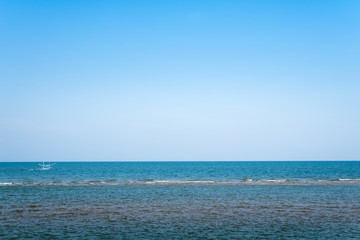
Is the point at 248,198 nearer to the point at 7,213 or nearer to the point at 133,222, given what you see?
the point at 133,222

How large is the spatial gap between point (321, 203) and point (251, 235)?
1439cm

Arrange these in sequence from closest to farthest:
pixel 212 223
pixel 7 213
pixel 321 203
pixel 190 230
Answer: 1. pixel 190 230
2. pixel 212 223
3. pixel 7 213
4. pixel 321 203

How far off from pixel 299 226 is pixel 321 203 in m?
10.6

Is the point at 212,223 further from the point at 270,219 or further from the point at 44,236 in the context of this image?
the point at 44,236

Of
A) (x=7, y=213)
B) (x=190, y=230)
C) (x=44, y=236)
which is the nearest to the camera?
(x=44, y=236)

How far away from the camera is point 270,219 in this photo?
21219 millimetres

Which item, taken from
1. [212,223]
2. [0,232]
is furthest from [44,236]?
[212,223]

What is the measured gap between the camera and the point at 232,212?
23.9 meters

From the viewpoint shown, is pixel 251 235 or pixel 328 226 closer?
pixel 251 235

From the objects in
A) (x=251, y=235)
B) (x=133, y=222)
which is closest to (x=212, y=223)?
(x=251, y=235)

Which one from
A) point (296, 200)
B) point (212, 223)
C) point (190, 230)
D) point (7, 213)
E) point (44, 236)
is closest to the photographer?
point (44, 236)

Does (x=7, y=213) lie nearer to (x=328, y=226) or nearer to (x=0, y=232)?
(x=0, y=232)

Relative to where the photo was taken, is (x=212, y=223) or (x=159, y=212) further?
(x=159, y=212)

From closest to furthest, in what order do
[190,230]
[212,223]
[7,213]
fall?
[190,230] < [212,223] < [7,213]
